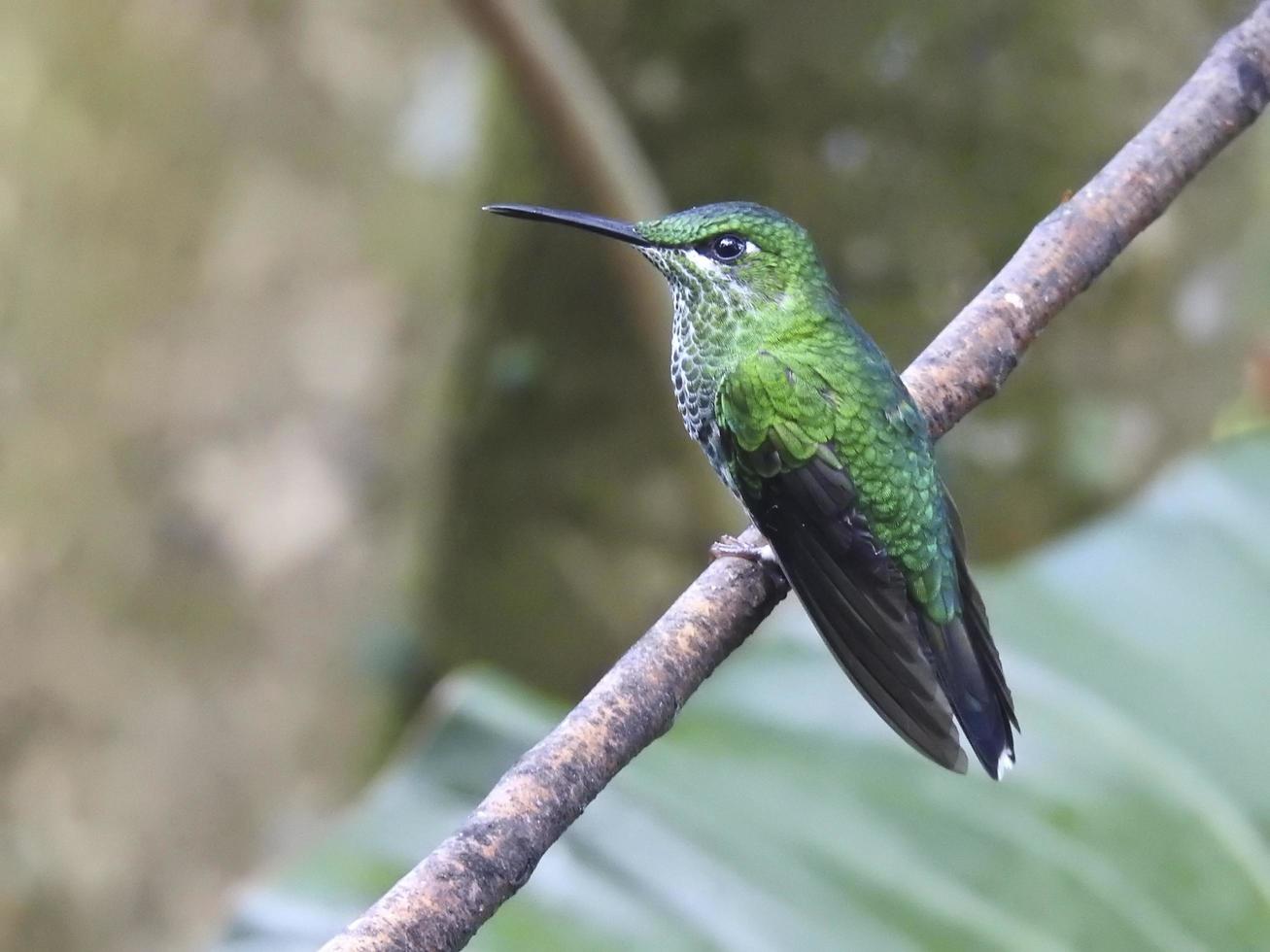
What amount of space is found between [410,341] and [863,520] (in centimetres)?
270

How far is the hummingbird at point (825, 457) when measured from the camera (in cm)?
159

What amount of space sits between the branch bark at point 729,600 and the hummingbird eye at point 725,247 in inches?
10.6

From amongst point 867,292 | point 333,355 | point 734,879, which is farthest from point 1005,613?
point 333,355

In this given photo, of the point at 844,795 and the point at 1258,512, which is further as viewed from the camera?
the point at 1258,512

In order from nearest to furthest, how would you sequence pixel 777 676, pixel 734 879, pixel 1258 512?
1. pixel 734 879
2. pixel 777 676
3. pixel 1258 512

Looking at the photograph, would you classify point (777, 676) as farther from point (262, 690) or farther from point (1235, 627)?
point (262, 690)

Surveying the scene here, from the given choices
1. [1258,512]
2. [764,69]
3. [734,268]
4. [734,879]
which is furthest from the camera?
[764,69]

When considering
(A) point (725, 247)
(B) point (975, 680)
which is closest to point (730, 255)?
(A) point (725, 247)

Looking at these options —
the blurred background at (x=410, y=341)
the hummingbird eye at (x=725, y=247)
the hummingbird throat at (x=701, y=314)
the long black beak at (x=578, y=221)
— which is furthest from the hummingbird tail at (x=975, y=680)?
the blurred background at (x=410, y=341)

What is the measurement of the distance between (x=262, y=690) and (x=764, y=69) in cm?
219

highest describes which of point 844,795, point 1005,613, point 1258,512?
point 1258,512

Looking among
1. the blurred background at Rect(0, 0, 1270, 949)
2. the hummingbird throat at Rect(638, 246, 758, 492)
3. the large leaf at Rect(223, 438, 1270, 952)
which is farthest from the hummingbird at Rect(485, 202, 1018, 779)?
the blurred background at Rect(0, 0, 1270, 949)

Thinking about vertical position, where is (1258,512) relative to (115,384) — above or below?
above

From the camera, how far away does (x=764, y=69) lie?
361 centimetres
